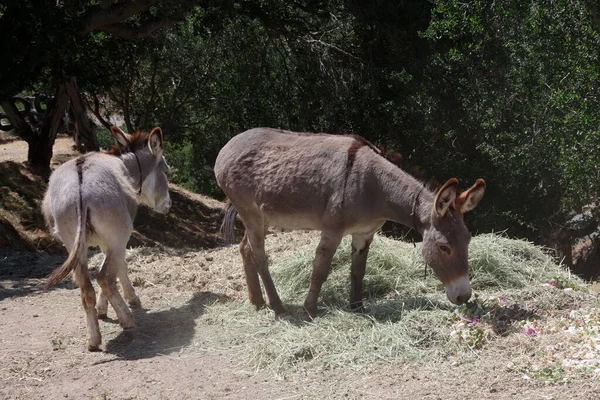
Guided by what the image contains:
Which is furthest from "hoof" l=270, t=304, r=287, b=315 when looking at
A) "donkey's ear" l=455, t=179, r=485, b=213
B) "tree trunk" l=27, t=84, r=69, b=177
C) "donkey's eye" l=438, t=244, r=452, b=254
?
"tree trunk" l=27, t=84, r=69, b=177

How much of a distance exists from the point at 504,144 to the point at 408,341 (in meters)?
7.81

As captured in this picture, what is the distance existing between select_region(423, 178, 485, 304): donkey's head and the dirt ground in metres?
0.74

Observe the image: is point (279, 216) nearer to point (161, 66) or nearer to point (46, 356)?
point (46, 356)

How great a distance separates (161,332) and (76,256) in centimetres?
128

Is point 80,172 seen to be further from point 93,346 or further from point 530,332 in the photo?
point 530,332

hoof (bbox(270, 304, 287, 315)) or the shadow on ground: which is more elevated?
hoof (bbox(270, 304, 287, 315))

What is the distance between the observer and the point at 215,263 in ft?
29.2

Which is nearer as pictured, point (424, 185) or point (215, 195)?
point (424, 185)

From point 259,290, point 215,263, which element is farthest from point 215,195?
point 259,290

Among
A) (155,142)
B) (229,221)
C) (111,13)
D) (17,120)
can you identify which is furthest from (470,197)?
(17,120)

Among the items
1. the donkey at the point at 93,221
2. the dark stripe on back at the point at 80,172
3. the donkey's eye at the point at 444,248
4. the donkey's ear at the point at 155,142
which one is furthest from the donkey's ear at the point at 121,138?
the donkey's eye at the point at 444,248

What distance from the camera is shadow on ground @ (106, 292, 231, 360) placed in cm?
598

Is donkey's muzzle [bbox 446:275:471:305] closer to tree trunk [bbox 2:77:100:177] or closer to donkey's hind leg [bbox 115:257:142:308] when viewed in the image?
donkey's hind leg [bbox 115:257:142:308]

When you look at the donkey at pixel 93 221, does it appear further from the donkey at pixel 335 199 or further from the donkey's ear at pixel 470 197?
the donkey's ear at pixel 470 197
